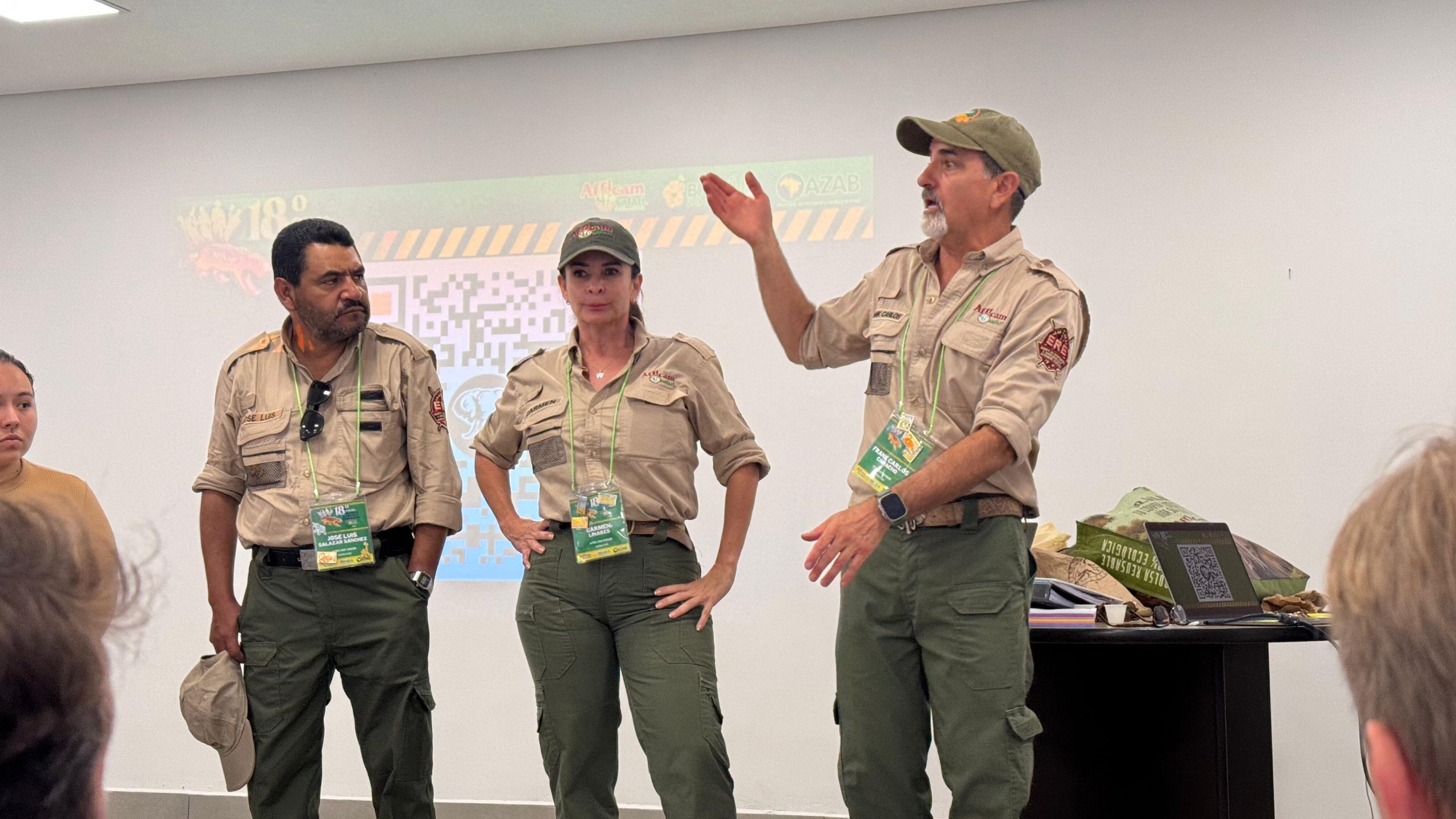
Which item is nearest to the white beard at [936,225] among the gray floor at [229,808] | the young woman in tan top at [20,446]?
the young woman in tan top at [20,446]

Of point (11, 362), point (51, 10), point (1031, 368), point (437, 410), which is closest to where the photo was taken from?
point (1031, 368)

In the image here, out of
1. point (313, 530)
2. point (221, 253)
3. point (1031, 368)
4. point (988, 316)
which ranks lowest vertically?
point (313, 530)

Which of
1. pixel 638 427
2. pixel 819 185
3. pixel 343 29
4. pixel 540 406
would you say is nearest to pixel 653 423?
pixel 638 427

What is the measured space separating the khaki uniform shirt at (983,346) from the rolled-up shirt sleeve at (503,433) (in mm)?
879

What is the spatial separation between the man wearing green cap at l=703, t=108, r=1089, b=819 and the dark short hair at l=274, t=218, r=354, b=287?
40.4 inches

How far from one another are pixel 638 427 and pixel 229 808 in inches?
125

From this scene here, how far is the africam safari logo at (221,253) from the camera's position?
16.7 ft

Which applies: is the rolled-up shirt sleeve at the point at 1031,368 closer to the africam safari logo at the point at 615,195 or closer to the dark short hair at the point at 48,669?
the dark short hair at the point at 48,669

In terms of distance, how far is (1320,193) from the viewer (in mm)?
4219

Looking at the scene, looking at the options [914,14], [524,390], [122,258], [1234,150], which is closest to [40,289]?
[122,258]

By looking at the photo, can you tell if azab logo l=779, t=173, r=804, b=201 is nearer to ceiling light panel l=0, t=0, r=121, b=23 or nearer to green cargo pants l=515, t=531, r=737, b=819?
green cargo pants l=515, t=531, r=737, b=819

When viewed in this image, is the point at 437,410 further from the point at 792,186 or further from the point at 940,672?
the point at 792,186

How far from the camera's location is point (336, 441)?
9.48 ft

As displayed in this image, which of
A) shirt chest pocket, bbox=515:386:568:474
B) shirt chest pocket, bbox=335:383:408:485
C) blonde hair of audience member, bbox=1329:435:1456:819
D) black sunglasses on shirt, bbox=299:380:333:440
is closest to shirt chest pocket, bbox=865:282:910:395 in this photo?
shirt chest pocket, bbox=515:386:568:474
